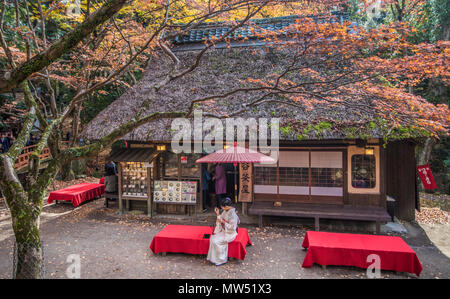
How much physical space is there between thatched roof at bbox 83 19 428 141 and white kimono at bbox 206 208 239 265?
10.7 feet

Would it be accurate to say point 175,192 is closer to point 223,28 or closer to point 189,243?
Result: point 189,243

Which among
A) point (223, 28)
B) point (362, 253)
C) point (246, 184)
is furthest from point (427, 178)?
point (223, 28)

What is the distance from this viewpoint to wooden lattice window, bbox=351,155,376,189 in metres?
8.66

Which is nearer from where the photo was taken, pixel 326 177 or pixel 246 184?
pixel 326 177

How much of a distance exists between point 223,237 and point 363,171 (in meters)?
5.44

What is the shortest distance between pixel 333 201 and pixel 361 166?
145 centimetres

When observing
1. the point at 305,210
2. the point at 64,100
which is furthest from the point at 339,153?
the point at 64,100

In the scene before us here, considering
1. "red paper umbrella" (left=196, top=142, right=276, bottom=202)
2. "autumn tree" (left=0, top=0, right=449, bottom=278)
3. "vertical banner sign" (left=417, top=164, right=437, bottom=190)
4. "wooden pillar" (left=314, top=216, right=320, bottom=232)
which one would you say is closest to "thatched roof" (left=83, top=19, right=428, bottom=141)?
"autumn tree" (left=0, top=0, right=449, bottom=278)

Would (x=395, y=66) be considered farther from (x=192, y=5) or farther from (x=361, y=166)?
(x=192, y=5)

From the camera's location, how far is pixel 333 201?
8.90 metres

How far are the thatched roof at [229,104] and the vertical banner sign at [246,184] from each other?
5.93 ft

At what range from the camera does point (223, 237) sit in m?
6.02

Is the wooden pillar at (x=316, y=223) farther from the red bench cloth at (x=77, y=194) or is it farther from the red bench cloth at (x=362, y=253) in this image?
the red bench cloth at (x=77, y=194)
